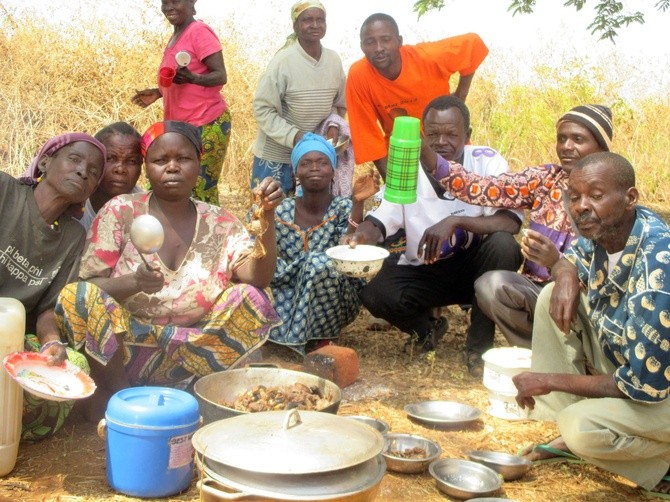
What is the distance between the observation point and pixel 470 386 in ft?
13.5

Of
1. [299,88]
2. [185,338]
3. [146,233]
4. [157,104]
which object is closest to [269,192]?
[146,233]

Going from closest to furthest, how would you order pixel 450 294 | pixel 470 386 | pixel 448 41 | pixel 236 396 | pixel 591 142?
pixel 236 396
pixel 591 142
pixel 470 386
pixel 450 294
pixel 448 41

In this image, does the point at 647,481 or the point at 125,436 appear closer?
the point at 125,436

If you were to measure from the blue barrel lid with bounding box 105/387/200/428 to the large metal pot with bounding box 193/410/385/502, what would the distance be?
1.68 feet

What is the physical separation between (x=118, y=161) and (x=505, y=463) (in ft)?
7.41

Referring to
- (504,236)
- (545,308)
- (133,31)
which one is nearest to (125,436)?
(545,308)

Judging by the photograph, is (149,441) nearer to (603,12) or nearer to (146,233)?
(146,233)

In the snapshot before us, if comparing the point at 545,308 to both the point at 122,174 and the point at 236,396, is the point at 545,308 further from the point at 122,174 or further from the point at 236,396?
the point at 122,174

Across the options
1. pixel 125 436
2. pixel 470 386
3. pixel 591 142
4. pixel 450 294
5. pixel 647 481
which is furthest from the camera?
pixel 450 294

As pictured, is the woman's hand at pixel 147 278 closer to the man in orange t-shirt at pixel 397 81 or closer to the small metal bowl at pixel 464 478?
the small metal bowl at pixel 464 478

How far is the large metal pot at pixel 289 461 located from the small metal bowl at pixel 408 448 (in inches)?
33.4

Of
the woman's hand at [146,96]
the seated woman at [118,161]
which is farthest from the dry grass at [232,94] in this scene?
the seated woman at [118,161]

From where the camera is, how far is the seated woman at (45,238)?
303cm

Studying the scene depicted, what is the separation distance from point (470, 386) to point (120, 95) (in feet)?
21.3
